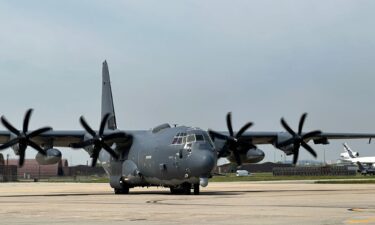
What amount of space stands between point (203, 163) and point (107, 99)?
15.9 meters

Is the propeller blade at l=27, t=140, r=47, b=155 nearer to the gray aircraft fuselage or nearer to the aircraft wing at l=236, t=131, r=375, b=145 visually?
the gray aircraft fuselage

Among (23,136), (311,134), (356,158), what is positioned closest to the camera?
(23,136)

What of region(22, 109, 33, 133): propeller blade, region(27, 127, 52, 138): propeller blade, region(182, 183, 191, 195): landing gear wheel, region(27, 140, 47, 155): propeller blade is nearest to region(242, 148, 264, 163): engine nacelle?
region(182, 183, 191, 195): landing gear wheel

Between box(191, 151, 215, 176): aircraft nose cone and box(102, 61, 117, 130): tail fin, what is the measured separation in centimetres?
1349

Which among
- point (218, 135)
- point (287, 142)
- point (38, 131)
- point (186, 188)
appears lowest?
point (186, 188)

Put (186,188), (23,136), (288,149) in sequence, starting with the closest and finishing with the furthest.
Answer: (186,188)
(23,136)
(288,149)

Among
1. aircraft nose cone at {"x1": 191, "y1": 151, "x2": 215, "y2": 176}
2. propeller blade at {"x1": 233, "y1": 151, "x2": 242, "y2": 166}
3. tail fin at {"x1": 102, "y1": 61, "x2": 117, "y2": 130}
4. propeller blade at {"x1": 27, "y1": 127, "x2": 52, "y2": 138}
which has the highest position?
tail fin at {"x1": 102, "y1": 61, "x2": 117, "y2": 130}

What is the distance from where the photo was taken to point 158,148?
126 feet

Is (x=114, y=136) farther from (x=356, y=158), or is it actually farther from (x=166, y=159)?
(x=356, y=158)

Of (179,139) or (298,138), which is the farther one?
(298,138)

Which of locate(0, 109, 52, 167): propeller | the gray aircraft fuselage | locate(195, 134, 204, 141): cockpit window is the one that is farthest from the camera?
locate(0, 109, 52, 167): propeller

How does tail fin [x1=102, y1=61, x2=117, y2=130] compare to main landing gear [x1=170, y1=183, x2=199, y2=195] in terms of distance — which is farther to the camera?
tail fin [x1=102, y1=61, x2=117, y2=130]

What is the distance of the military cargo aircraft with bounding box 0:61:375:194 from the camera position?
3631 centimetres

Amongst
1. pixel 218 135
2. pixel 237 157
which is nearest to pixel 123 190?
pixel 218 135
